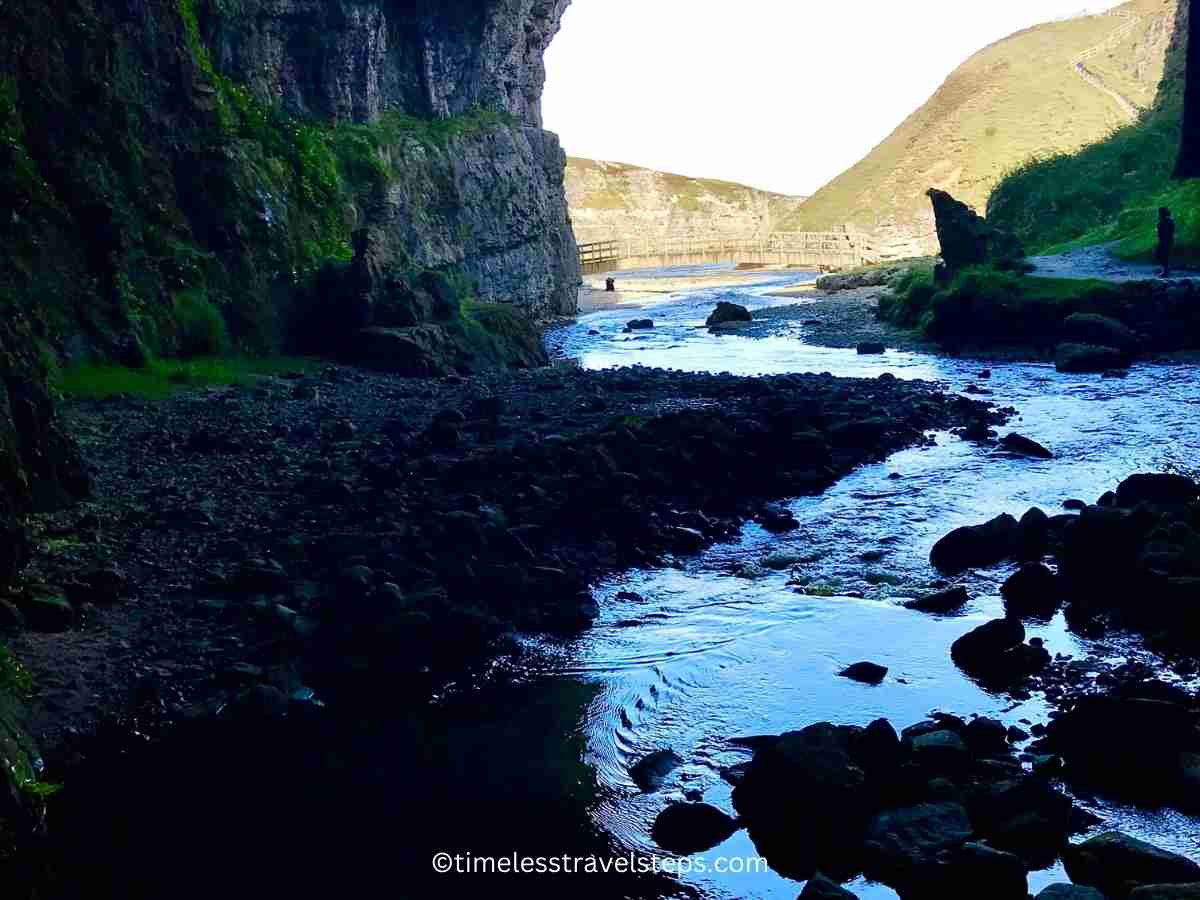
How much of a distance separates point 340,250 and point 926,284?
25940 mm

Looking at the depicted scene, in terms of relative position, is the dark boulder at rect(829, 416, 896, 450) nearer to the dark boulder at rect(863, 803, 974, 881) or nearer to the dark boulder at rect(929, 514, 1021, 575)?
the dark boulder at rect(929, 514, 1021, 575)

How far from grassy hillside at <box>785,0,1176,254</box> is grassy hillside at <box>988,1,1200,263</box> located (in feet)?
182

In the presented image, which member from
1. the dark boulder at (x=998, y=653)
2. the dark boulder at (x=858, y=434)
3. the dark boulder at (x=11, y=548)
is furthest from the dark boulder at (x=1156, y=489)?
the dark boulder at (x=11, y=548)

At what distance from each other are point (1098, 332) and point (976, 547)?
23.8 meters

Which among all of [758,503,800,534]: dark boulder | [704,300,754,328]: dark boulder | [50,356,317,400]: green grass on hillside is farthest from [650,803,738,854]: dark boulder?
[704,300,754,328]: dark boulder

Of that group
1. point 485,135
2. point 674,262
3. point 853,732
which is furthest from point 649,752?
point 674,262

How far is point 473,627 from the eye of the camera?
48.4 feet

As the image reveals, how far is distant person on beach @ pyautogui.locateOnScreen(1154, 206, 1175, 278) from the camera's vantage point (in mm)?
42812

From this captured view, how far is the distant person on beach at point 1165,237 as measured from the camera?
42.8 m

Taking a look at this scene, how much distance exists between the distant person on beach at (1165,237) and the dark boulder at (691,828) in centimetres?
3742

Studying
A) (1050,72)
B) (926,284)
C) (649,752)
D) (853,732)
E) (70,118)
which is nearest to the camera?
(853,732)

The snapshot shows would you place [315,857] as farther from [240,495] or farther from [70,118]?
[70,118]

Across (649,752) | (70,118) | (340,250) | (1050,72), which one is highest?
(1050,72)

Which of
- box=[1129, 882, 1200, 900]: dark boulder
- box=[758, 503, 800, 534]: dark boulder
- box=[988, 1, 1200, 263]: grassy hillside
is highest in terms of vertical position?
box=[988, 1, 1200, 263]: grassy hillside
